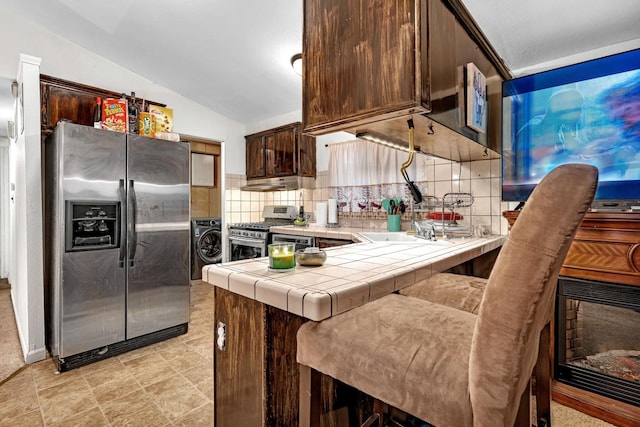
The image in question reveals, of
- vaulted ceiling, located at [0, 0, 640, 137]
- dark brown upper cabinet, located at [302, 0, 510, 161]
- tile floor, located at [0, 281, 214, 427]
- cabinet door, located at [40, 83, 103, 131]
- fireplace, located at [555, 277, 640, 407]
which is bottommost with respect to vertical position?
tile floor, located at [0, 281, 214, 427]

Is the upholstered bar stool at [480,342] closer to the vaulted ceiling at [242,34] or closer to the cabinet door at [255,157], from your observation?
the vaulted ceiling at [242,34]

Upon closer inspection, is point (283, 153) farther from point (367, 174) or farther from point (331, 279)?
point (331, 279)

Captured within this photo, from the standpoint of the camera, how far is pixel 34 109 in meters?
2.36

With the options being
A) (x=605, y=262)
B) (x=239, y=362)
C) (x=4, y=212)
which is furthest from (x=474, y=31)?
(x=4, y=212)

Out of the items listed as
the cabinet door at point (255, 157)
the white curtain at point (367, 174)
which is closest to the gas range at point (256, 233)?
the cabinet door at point (255, 157)

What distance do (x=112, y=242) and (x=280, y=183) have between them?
7.00 feet

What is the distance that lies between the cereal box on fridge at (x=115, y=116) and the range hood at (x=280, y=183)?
189 cm

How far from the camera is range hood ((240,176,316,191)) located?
3961 millimetres

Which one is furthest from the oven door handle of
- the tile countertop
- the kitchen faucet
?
the tile countertop

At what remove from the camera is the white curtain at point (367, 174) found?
3197mm

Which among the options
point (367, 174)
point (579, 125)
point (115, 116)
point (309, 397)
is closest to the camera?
point (309, 397)

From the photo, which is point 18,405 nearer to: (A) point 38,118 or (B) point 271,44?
(A) point 38,118

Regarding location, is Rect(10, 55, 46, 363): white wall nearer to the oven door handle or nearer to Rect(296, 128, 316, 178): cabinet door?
the oven door handle

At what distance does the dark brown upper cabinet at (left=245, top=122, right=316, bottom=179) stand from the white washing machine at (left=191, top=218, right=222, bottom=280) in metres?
1.00
